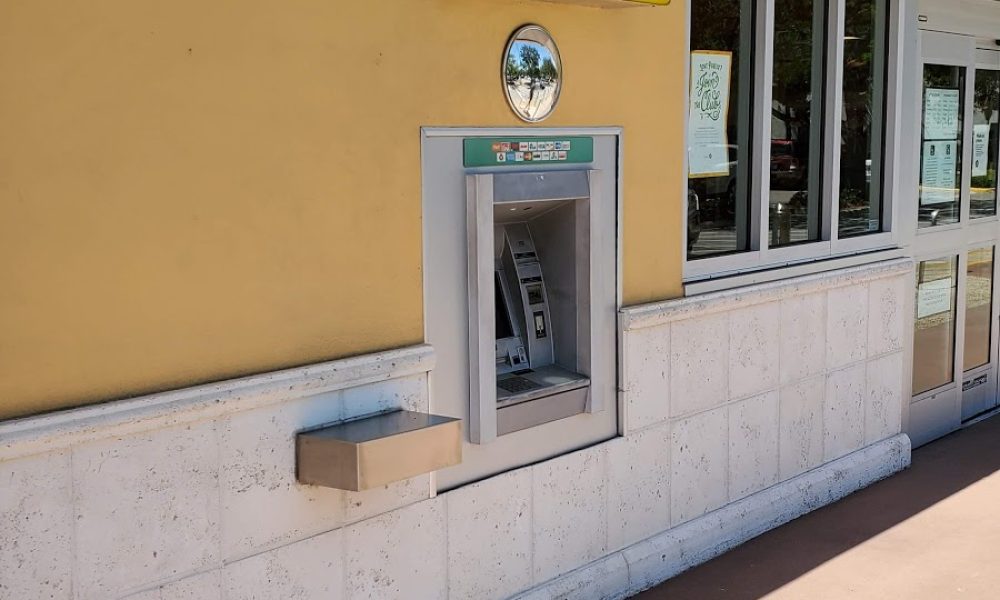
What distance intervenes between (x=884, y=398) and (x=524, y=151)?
11.7ft

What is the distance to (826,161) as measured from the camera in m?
6.64

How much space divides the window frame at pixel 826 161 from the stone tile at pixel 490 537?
1.53 m

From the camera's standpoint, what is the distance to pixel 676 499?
17.9 feet

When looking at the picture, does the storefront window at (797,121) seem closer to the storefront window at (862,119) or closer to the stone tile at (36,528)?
the storefront window at (862,119)

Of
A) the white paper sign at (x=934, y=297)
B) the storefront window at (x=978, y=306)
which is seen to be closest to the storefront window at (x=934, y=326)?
the white paper sign at (x=934, y=297)

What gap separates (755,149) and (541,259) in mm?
1760

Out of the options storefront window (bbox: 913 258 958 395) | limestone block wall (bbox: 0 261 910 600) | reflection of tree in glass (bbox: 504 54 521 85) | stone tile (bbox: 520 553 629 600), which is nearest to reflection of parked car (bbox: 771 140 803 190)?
limestone block wall (bbox: 0 261 910 600)

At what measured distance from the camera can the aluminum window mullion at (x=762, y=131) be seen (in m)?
5.95

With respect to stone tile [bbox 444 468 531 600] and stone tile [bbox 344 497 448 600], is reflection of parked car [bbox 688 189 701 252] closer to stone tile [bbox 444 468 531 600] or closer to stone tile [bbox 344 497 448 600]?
stone tile [bbox 444 468 531 600]

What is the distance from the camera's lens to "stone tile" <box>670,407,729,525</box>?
544cm

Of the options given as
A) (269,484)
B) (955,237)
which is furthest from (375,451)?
(955,237)

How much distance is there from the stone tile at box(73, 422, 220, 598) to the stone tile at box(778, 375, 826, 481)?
355 centimetres

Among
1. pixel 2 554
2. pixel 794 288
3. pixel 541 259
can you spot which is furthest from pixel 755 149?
pixel 2 554

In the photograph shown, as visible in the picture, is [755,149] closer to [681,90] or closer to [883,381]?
[681,90]
